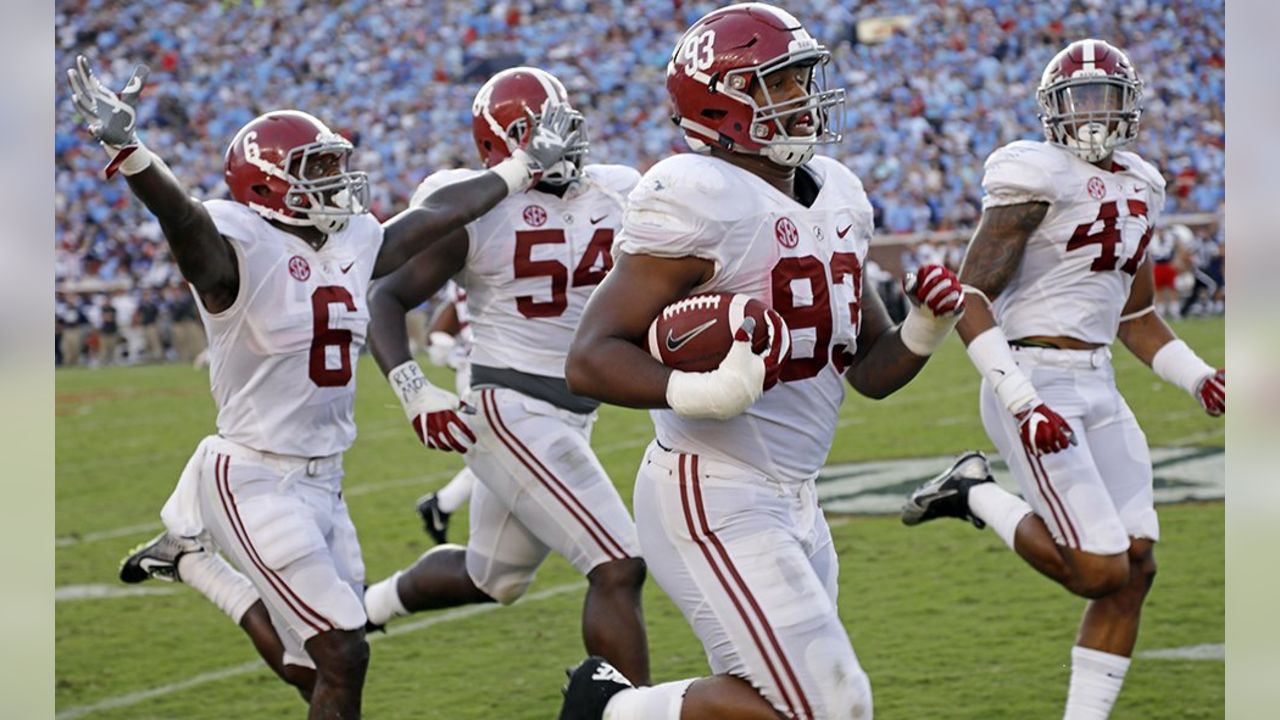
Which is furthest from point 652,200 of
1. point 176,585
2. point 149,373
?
point 149,373

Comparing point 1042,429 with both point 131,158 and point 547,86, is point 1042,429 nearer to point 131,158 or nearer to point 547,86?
point 547,86

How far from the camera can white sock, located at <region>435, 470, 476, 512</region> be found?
650cm

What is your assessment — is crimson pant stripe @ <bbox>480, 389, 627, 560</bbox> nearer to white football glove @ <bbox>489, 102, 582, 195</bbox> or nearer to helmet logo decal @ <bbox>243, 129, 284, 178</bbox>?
white football glove @ <bbox>489, 102, 582, 195</bbox>

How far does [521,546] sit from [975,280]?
1594 millimetres

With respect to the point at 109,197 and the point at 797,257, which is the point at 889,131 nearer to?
the point at 109,197

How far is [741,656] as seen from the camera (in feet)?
9.78

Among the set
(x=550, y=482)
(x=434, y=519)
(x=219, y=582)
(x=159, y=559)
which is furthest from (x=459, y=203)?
(x=434, y=519)

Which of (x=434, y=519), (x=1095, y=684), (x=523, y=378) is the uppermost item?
(x=523, y=378)

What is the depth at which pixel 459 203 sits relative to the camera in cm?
463

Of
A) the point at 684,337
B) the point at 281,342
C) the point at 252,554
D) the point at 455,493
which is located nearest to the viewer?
the point at 684,337

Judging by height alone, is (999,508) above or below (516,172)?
below

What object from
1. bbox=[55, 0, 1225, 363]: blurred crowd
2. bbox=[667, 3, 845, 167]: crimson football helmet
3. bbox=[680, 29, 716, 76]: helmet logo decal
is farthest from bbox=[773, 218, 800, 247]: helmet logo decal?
bbox=[55, 0, 1225, 363]: blurred crowd

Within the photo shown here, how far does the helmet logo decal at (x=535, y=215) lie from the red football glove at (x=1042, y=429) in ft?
5.25

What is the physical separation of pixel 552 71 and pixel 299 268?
1993 cm
